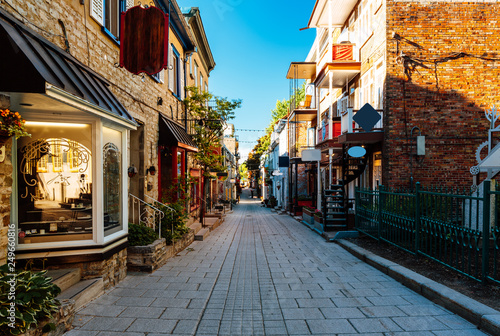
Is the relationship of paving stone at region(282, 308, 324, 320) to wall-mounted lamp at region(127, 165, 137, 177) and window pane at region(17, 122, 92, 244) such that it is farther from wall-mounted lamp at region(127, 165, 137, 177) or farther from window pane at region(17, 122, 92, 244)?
wall-mounted lamp at region(127, 165, 137, 177)

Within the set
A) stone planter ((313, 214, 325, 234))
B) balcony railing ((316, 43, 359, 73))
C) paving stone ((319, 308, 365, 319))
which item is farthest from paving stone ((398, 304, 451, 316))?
balcony railing ((316, 43, 359, 73))

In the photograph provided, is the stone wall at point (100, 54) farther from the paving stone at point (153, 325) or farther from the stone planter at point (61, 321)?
the paving stone at point (153, 325)

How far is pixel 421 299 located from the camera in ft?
15.4

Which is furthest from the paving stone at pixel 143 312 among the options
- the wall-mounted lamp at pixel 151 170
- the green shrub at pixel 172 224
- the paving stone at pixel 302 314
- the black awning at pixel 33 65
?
the wall-mounted lamp at pixel 151 170

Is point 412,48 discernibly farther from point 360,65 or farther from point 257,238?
point 257,238

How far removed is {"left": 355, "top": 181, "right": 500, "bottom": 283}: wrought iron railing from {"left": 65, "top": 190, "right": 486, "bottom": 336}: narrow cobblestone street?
111cm

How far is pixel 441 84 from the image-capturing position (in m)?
10.8

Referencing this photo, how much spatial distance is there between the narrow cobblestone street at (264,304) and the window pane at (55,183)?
1307mm

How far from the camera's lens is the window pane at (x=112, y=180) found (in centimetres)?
534

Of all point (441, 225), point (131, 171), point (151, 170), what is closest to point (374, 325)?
point (441, 225)

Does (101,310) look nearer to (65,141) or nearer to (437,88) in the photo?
(65,141)

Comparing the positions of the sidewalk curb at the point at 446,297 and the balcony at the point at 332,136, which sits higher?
the balcony at the point at 332,136

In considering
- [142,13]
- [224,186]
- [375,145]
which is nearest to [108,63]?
[142,13]

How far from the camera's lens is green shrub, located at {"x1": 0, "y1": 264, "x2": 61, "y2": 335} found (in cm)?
290
